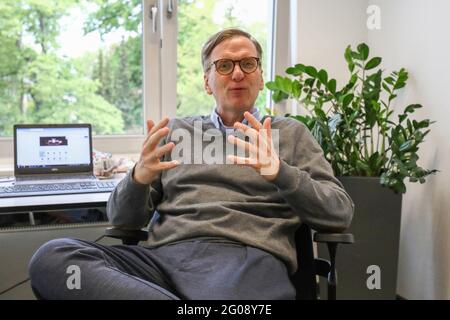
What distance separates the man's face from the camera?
1514mm

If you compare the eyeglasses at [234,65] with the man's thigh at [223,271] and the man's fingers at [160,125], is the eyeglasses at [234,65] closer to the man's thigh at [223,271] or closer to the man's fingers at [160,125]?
the man's fingers at [160,125]

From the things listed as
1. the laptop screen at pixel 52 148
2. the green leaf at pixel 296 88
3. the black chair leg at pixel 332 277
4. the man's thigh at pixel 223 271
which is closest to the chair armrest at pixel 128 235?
the man's thigh at pixel 223 271

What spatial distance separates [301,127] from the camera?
152cm

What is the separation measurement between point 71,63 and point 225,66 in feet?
4.06

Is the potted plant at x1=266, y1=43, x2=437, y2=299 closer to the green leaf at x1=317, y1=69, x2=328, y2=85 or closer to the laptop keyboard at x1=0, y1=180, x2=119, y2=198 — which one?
the green leaf at x1=317, y1=69, x2=328, y2=85

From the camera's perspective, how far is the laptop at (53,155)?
202cm

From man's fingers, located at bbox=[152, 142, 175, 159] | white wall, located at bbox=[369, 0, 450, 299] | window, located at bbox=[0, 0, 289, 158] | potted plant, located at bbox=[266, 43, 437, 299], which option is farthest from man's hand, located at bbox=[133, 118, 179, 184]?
white wall, located at bbox=[369, 0, 450, 299]

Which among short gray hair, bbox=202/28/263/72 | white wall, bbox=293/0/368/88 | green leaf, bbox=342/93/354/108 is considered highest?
white wall, bbox=293/0/368/88

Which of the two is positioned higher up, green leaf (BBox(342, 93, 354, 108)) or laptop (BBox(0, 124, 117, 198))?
green leaf (BBox(342, 93, 354, 108))

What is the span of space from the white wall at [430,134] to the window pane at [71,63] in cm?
148

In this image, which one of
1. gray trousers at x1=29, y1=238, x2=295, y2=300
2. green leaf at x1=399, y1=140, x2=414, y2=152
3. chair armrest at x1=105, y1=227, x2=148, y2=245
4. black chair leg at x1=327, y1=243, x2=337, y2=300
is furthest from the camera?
green leaf at x1=399, y1=140, x2=414, y2=152
